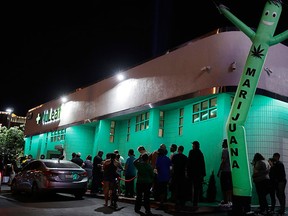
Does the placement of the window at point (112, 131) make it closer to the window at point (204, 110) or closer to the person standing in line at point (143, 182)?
the window at point (204, 110)

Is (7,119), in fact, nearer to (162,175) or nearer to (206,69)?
(206,69)

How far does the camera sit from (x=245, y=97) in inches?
333

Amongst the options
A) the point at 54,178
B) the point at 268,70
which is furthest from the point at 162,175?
the point at 268,70

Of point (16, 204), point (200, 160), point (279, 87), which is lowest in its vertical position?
point (16, 204)

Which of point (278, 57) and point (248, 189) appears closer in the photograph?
point (248, 189)

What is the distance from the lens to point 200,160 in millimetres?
9547

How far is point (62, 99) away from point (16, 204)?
13332mm

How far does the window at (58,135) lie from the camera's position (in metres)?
22.4

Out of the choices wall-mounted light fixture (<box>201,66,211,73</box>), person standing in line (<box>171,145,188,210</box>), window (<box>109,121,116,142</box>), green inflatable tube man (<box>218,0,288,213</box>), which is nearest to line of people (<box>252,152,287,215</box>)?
green inflatable tube man (<box>218,0,288,213</box>)

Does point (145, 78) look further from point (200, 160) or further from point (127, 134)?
point (200, 160)

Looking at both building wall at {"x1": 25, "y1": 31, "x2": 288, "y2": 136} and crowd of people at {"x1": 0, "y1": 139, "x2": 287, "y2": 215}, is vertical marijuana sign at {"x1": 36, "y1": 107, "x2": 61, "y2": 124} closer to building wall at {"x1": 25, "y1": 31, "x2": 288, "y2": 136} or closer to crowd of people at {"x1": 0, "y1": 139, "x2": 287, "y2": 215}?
building wall at {"x1": 25, "y1": 31, "x2": 288, "y2": 136}

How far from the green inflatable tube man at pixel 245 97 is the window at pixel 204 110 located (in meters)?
3.05

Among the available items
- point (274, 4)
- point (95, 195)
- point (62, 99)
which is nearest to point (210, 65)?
point (274, 4)

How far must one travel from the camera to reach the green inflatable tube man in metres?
8.18
